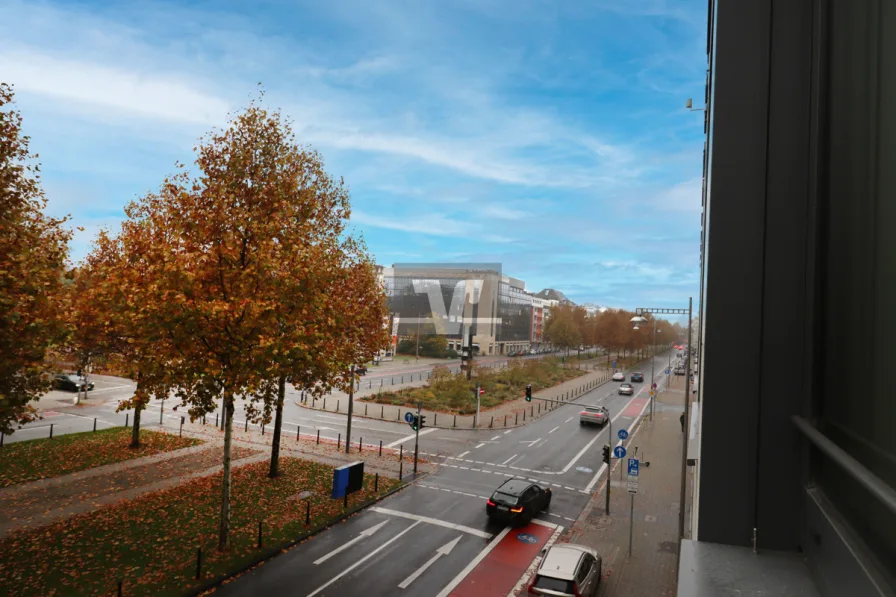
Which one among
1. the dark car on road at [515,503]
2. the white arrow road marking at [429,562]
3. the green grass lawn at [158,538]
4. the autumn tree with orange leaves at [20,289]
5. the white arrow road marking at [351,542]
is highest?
the autumn tree with orange leaves at [20,289]

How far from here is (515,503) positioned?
54.2 ft

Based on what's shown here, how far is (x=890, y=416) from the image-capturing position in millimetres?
1776

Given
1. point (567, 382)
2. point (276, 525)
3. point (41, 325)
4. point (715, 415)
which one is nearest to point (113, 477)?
point (276, 525)

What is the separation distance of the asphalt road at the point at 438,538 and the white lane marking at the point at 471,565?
27 mm

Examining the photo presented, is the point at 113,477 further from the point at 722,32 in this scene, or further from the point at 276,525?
the point at 722,32

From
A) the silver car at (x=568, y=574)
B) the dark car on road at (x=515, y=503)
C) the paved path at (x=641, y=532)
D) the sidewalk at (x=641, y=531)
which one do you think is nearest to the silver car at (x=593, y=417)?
the sidewalk at (x=641, y=531)

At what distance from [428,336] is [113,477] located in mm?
71110

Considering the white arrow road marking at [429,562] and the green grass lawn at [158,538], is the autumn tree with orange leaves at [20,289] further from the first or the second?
the white arrow road marking at [429,562]

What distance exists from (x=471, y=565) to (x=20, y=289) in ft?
42.7

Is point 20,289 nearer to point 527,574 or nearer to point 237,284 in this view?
point 237,284

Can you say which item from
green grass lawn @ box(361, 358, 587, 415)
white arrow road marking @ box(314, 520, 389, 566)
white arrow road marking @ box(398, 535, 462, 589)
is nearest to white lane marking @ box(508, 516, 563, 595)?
white arrow road marking @ box(398, 535, 462, 589)

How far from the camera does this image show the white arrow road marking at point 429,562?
12627 mm

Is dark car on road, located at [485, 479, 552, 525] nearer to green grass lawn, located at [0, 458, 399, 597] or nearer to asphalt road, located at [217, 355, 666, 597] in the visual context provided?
asphalt road, located at [217, 355, 666, 597]

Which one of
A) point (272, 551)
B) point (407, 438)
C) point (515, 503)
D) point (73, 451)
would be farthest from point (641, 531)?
point (73, 451)
